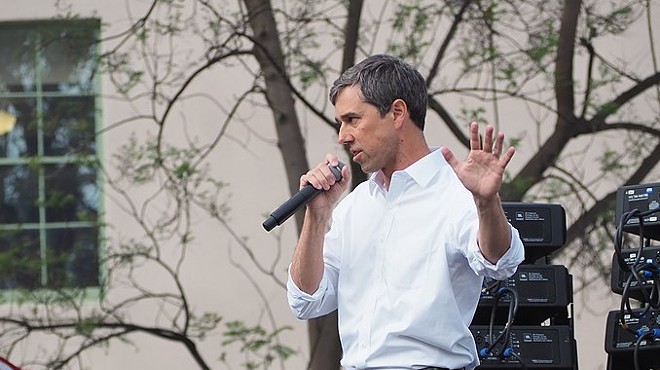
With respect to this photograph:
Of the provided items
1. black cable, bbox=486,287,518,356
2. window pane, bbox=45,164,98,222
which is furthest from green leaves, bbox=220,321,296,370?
black cable, bbox=486,287,518,356

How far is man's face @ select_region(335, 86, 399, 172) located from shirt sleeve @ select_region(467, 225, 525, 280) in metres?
0.34

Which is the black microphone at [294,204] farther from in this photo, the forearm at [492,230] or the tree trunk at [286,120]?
the tree trunk at [286,120]

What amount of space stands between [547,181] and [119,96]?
6.79 feet

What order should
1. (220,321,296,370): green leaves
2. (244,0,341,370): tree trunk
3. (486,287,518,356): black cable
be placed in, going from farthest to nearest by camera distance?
1. (220,321,296,370): green leaves
2. (244,0,341,370): tree trunk
3. (486,287,518,356): black cable

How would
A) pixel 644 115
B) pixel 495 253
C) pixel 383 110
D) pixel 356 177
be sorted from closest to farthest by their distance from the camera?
pixel 495 253, pixel 383 110, pixel 356 177, pixel 644 115

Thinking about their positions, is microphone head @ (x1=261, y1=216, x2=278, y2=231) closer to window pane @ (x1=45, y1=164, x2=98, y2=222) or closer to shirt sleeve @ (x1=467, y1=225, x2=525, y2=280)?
shirt sleeve @ (x1=467, y1=225, x2=525, y2=280)

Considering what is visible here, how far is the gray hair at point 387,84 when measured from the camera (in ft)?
12.2

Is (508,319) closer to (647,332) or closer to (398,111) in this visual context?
(647,332)

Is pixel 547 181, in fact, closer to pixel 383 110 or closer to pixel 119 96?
pixel 119 96

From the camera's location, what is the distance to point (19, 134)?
7926mm

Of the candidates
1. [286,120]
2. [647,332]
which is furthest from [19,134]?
[647,332]

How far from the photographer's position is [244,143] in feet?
25.5

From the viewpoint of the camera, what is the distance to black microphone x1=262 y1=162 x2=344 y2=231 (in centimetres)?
365

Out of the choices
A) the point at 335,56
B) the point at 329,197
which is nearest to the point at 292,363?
the point at 335,56
